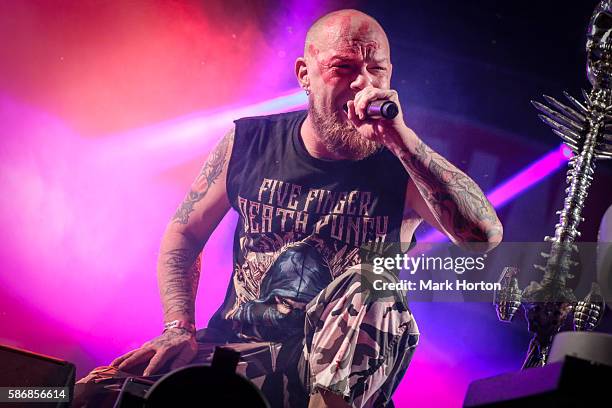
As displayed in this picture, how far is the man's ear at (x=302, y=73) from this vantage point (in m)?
2.56

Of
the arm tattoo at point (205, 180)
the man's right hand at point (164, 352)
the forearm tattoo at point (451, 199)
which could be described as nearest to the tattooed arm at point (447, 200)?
the forearm tattoo at point (451, 199)

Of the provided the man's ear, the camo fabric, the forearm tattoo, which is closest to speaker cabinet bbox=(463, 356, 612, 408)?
the camo fabric

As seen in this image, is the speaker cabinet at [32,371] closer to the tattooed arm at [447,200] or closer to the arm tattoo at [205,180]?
the arm tattoo at [205,180]

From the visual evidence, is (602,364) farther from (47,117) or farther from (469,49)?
(47,117)

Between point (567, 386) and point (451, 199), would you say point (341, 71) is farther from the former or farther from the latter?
point (567, 386)

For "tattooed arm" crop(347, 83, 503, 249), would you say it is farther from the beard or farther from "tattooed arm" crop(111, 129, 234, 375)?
"tattooed arm" crop(111, 129, 234, 375)

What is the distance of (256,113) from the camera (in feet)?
8.50

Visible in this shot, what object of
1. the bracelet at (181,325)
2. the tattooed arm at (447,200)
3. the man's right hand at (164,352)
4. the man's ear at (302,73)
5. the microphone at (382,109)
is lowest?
the man's right hand at (164,352)

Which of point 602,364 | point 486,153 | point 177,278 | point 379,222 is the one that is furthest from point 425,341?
point 602,364

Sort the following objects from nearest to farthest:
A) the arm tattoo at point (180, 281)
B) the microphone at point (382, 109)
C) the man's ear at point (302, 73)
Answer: the microphone at point (382, 109)
the arm tattoo at point (180, 281)
the man's ear at point (302, 73)

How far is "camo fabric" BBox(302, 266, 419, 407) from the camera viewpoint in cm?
204

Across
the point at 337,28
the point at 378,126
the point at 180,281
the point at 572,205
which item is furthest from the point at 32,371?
the point at 572,205

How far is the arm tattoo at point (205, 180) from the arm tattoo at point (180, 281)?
0.43 feet

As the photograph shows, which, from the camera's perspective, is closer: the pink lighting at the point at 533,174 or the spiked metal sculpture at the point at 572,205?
the spiked metal sculpture at the point at 572,205
